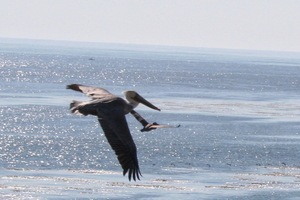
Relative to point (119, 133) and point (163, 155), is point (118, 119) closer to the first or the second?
point (119, 133)

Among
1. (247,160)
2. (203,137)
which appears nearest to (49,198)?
(247,160)

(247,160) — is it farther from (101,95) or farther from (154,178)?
(101,95)

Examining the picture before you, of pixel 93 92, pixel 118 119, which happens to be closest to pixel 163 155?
pixel 93 92

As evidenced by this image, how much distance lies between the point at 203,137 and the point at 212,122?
948 cm

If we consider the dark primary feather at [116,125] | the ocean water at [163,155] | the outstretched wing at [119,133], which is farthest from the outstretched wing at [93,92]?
the ocean water at [163,155]

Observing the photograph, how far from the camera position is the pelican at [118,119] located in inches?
432

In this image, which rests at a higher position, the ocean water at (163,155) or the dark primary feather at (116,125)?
the dark primary feather at (116,125)

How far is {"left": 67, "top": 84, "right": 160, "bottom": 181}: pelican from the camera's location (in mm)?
10969

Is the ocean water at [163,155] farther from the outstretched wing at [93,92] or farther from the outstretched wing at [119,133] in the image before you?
the outstretched wing at [119,133]

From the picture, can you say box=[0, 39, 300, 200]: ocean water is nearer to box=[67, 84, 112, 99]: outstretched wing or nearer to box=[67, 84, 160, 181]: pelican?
box=[67, 84, 112, 99]: outstretched wing

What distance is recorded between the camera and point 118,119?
11.0 meters

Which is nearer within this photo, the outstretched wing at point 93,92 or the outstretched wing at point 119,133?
the outstretched wing at point 119,133

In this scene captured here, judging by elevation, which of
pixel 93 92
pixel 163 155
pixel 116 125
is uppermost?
pixel 93 92

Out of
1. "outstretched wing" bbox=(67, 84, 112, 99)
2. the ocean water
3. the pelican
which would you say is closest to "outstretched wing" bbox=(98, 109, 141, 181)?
the pelican
